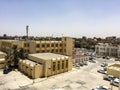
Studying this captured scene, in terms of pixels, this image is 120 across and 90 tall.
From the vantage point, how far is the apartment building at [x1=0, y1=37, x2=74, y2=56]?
62.3 m

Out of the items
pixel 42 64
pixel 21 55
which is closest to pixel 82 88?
pixel 42 64

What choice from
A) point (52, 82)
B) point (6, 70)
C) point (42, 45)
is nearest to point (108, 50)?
point (42, 45)

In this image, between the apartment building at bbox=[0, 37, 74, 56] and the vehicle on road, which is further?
the apartment building at bbox=[0, 37, 74, 56]

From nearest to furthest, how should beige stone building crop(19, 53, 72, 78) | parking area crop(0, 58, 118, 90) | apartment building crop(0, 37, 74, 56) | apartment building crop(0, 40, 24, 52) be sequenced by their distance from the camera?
parking area crop(0, 58, 118, 90), beige stone building crop(19, 53, 72, 78), apartment building crop(0, 40, 24, 52), apartment building crop(0, 37, 74, 56)

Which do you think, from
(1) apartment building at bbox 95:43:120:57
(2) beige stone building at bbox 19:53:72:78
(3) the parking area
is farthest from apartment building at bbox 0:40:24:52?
(1) apartment building at bbox 95:43:120:57

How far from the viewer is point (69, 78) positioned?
44.0 meters

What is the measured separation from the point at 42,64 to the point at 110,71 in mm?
23174

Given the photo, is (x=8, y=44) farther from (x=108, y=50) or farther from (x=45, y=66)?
(x=108, y=50)

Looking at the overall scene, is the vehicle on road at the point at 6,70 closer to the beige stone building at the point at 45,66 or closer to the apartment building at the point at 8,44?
the beige stone building at the point at 45,66

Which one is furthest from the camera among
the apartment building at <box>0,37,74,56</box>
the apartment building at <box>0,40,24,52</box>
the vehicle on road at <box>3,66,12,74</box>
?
the apartment building at <box>0,37,74,56</box>

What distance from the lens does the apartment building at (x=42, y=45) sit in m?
62.3

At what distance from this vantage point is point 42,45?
64.1 meters

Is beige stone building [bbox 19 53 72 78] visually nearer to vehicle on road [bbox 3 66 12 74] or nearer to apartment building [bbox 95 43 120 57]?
vehicle on road [bbox 3 66 12 74]

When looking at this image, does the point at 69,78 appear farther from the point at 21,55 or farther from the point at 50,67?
the point at 21,55
